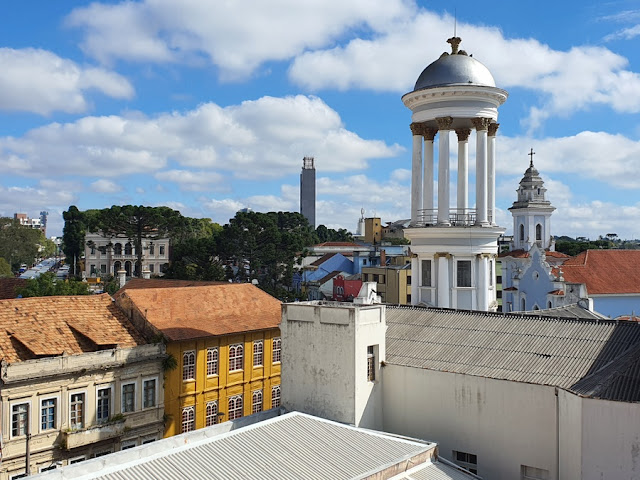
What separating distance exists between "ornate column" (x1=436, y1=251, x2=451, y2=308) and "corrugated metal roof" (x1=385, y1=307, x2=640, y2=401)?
2348 mm

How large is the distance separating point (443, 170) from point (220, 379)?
17532mm

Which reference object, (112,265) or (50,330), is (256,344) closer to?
(50,330)

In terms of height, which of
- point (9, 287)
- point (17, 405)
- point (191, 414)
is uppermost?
point (9, 287)

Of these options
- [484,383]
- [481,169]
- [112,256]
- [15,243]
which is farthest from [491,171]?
[15,243]

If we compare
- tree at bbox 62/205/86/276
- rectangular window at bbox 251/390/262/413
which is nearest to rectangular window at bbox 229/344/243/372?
rectangular window at bbox 251/390/262/413

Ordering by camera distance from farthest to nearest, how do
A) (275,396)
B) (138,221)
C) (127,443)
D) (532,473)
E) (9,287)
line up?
(138,221) → (9,287) → (275,396) → (127,443) → (532,473)

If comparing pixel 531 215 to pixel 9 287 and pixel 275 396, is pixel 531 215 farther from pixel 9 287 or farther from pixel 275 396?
pixel 9 287

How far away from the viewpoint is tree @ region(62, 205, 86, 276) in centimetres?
10762

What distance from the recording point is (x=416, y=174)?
92.2ft

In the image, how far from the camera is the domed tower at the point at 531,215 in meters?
63.7

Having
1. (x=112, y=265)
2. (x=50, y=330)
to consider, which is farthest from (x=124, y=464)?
(x=112, y=265)

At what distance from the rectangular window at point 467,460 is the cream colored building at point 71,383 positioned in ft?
55.8

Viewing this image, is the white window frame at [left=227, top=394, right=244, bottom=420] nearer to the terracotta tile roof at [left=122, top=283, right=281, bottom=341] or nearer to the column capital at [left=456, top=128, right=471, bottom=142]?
the terracotta tile roof at [left=122, top=283, right=281, bottom=341]

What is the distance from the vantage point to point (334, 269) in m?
98.8
